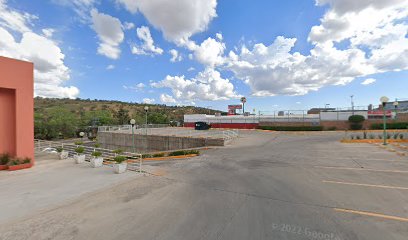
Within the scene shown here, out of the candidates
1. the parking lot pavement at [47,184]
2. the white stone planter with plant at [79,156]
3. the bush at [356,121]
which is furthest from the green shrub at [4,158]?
the bush at [356,121]

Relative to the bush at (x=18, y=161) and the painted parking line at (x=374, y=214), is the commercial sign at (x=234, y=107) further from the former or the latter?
the painted parking line at (x=374, y=214)

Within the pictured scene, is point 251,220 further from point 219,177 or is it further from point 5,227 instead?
point 5,227

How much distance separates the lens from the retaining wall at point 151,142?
25.4 m

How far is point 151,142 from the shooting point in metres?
34.4

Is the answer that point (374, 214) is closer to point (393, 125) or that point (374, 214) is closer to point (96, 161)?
point (96, 161)

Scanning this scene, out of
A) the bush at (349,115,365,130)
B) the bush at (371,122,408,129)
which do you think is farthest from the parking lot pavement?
the bush at (371,122,408,129)

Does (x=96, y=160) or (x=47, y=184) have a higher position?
(x=96, y=160)

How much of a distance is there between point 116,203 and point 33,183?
18.4 feet

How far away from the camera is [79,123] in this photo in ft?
206

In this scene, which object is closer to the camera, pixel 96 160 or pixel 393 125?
pixel 96 160

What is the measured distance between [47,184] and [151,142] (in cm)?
2506

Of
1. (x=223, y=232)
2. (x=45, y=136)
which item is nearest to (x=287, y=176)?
(x=223, y=232)

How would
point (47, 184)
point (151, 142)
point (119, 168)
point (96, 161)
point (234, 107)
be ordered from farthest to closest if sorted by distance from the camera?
point (234, 107)
point (151, 142)
point (96, 161)
point (119, 168)
point (47, 184)

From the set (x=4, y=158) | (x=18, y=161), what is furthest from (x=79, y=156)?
(x=4, y=158)
